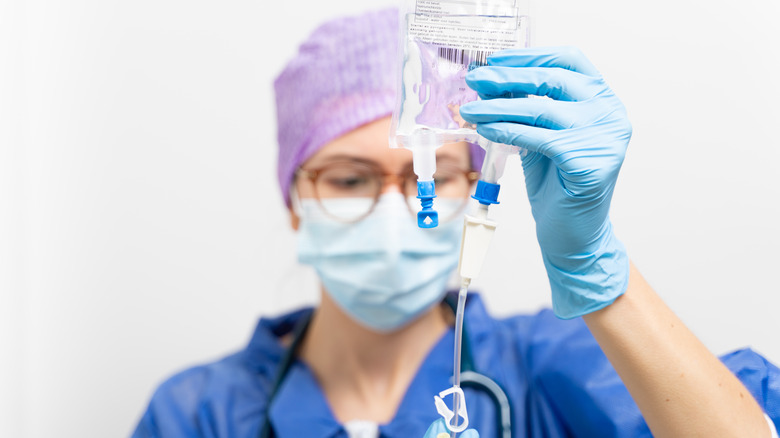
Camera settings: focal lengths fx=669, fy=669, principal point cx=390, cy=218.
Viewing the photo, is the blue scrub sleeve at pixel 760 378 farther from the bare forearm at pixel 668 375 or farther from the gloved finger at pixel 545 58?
the gloved finger at pixel 545 58

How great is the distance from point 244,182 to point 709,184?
3.56 feet

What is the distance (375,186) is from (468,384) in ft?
1.31

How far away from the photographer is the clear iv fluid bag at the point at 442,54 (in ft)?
2.74

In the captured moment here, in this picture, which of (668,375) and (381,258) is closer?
(668,375)

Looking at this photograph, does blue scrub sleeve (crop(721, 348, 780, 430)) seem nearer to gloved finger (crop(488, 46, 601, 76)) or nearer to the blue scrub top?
the blue scrub top

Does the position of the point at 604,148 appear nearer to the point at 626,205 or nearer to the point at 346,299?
the point at 346,299

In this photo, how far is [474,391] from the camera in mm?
1223

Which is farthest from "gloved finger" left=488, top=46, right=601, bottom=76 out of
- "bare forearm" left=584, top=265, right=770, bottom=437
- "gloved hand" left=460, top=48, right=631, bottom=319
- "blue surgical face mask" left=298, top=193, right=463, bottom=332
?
"blue surgical face mask" left=298, top=193, right=463, bottom=332

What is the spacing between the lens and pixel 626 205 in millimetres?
1525

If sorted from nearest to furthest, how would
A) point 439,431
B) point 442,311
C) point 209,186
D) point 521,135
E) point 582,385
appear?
point 521,135, point 439,431, point 582,385, point 442,311, point 209,186

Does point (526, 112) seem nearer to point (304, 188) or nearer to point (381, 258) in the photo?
point (381, 258)

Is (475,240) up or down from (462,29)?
down

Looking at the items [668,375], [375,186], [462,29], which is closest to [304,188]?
[375,186]

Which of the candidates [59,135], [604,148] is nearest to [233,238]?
[59,135]
